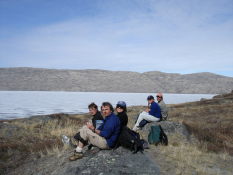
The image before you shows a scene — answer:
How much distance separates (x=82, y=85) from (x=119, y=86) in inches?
1216

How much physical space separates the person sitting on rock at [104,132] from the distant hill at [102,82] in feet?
444

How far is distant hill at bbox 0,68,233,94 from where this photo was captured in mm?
142250

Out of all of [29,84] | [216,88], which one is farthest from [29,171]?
[216,88]

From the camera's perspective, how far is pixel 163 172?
442cm

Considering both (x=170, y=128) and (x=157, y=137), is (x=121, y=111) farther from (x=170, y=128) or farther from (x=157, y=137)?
(x=170, y=128)

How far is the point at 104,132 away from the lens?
4.70 metres

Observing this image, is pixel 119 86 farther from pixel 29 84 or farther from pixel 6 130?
pixel 6 130

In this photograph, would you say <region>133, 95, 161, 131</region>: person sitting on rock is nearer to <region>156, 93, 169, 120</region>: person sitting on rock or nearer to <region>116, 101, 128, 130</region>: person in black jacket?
<region>156, 93, 169, 120</region>: person sitting on rock

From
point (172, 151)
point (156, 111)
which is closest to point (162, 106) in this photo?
point (156, 111)

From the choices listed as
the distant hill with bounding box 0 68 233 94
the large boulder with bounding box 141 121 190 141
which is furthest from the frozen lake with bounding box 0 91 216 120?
the distant hill with bounding box 0 68 233 94

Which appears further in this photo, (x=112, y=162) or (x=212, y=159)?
(x=212, y=159)

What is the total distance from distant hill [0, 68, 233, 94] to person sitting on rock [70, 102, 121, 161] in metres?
135

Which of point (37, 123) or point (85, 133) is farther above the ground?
point (85, 133)

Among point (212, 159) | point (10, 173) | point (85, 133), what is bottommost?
point (10, 173)
